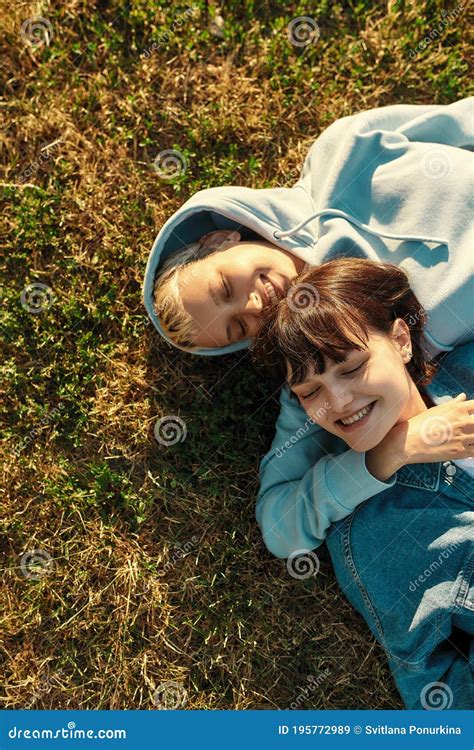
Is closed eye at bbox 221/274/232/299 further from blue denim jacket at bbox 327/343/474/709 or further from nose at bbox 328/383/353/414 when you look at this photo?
blue denim jacket at bbox 327/343/474/709

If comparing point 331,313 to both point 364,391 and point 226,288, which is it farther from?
point 226,288

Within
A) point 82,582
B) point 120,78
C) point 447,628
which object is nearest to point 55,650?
point 82,582

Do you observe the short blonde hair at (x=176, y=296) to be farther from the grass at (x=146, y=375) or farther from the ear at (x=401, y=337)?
the ear at (x=401, y=337)

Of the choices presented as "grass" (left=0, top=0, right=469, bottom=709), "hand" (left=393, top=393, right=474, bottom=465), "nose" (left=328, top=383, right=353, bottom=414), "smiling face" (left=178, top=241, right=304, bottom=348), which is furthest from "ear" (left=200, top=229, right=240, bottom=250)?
"hand" (left=393, top=393, right=474, bottom=465)

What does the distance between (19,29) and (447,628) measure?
136 inches

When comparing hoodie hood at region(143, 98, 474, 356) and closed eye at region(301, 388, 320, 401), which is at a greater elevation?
hoodie hood at region(143, 98, 474, 356)

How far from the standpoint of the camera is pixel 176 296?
126 inches

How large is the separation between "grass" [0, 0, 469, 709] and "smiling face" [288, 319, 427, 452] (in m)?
0.67

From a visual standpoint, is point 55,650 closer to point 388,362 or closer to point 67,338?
point 67,338

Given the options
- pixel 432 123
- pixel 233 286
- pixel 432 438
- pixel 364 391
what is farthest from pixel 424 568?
pixel 432 123

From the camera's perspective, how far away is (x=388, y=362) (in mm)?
2900

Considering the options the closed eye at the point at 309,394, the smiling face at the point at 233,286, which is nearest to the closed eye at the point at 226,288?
the smiling face at the point at 233,286

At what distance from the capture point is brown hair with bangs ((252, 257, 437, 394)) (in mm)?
2852

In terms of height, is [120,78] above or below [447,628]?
above
